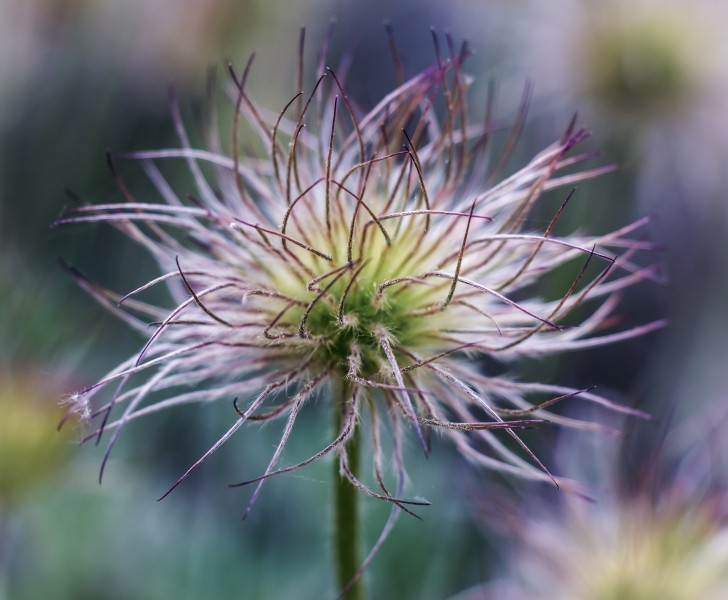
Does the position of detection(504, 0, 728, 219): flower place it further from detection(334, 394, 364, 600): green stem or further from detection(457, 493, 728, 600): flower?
detection(334, 394, 364, 600): green stem

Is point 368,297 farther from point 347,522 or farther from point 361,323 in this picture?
point 347,522

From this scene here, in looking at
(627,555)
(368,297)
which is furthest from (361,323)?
(627,555)

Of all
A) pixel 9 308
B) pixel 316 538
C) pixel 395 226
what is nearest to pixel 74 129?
pixel 9 308

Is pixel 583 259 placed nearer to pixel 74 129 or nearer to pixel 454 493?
pixel 454 493

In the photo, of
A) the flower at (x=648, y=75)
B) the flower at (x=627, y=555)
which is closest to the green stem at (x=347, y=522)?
the flower at (x=627, y=555)

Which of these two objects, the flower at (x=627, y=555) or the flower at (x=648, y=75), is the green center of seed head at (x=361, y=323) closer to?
the flower at (x=627, y=555)

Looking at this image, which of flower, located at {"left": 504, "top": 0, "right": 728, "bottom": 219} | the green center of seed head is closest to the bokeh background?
flower, located at {"left": 504, "top": 0, "right": 728, "bottom": 219}
